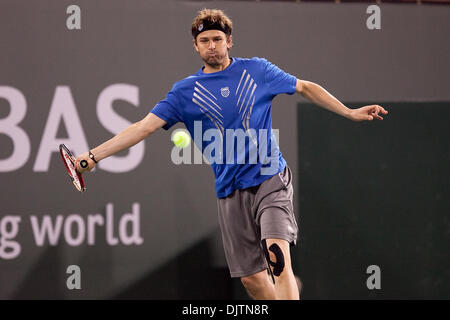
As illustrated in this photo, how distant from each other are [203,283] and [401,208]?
1.57 metres

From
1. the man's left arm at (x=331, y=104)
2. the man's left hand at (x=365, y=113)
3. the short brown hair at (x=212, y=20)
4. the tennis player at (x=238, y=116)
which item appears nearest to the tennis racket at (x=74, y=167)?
the tennis player at (x=238, y=116)

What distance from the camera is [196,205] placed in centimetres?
480

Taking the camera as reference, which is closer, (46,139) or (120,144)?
(120,144)

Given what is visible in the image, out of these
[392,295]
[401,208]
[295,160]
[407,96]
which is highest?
[407,96]

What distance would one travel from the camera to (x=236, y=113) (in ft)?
11.2

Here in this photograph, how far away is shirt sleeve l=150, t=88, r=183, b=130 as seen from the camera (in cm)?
345

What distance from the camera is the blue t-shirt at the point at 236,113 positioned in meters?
3.43

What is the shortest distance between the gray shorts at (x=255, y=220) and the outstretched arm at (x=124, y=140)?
57 cm

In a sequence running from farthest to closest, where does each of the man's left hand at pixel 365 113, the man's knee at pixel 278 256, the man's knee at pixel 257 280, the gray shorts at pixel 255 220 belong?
1. the man's knee at pixel 257 280
2. the man's left hand at pixel 365 113
3. the gray shorts at pixel 255 220
4. the man's knee at pixel 278 256

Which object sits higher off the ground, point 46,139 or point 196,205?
point 46,139

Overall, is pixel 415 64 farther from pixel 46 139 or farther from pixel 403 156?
pixel 46 139

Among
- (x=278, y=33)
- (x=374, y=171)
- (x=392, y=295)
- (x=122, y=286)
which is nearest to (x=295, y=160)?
(x=374, y=171)

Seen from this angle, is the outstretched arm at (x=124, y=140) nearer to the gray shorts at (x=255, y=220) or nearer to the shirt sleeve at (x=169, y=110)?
the shirt sleeve at (x=169, y=110)

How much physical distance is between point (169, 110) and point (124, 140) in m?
0.29
